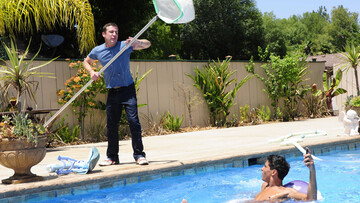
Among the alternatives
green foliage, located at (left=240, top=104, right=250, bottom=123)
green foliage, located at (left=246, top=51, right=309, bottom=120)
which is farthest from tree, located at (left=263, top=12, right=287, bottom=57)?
green foliage, located at (left=240, top=104, right=250, bottom=123)

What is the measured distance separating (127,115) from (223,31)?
36058 mm

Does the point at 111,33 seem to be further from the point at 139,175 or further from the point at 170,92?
the point at 170,92

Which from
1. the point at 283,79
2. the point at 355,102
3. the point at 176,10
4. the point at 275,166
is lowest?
the point at 275,166

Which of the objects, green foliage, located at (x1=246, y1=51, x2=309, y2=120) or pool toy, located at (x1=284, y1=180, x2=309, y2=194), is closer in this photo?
pool toy, located at (x1=284, y1=180, x2=309, y2=194)

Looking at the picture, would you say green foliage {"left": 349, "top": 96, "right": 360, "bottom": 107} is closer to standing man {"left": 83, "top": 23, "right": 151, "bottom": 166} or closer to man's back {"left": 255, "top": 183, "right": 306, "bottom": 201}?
standing man {"left": 83, "top": 23, "right": 151, "bottom": 166}

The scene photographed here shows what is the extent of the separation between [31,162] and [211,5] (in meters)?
39.8

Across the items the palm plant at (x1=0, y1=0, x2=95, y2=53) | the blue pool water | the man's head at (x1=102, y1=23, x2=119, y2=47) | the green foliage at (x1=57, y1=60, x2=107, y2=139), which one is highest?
the palm plant at (x1=0, y1=0, x2=95, y2=53)

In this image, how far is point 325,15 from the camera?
297 ft

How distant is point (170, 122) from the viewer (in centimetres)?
1145

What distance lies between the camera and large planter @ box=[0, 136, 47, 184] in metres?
4.46

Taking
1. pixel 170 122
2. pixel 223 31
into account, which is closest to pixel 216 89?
pixel 170 122

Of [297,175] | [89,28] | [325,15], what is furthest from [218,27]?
[325,15]

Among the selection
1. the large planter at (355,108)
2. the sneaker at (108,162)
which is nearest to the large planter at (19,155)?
the sneaker at (108,162)

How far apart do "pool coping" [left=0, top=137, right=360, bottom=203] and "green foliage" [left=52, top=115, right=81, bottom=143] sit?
428 cm
